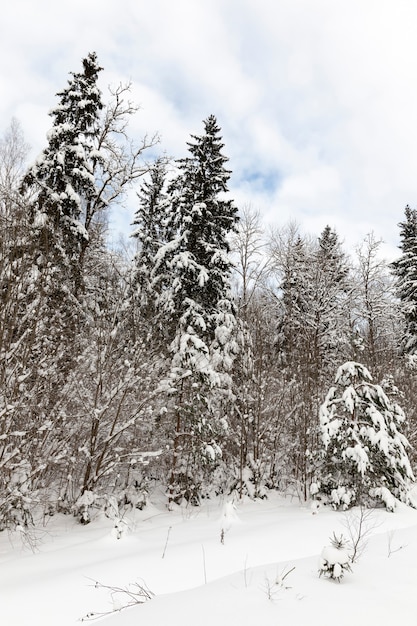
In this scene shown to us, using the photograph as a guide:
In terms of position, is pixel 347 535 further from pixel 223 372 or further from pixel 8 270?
pixel 8 270

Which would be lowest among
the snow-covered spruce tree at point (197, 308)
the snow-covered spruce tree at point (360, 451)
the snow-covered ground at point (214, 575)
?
the snow-covered ground at point (214, 575)

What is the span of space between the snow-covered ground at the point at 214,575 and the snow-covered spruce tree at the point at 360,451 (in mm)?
1016

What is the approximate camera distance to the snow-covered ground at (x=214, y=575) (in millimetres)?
3750

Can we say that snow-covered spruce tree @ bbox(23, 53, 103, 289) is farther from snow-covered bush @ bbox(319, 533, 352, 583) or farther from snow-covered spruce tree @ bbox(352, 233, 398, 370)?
snow-covered spruce tree @ bbox(352, 233, 398, 370)

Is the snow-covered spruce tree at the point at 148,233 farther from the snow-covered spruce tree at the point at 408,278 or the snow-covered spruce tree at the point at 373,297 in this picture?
the snow-covered spruce tree at the point at 408,278

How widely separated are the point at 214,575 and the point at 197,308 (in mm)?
7657

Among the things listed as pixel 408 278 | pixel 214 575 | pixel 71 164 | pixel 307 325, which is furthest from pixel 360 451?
pixel 408 278

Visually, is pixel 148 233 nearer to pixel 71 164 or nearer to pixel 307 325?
pixel 71 164

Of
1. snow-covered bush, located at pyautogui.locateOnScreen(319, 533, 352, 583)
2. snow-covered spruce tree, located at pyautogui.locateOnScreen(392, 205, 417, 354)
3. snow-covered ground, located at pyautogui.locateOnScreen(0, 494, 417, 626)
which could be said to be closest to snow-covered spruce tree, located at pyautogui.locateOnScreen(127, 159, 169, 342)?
snow-covered ground, located at pyautogui.locateOnScreen(0, 494, 417, 626)

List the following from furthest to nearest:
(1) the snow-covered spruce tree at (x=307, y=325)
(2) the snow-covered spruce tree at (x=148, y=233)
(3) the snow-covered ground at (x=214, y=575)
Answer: (2) the snow-covered spruce tree at (x=148, y=233), (1) the snow-covered spruce tree at (x=307, y=325), (3) the snow-covered ground at (x=214, y=575)

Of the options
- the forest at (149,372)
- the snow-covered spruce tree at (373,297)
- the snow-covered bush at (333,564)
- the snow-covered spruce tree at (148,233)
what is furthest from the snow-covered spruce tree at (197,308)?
the snow-covered spruce tree at (373,297)

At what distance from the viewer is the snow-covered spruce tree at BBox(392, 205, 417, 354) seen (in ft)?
74.4

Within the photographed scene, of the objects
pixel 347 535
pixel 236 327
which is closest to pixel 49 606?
pixel 347 535

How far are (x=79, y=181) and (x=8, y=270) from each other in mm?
7259
